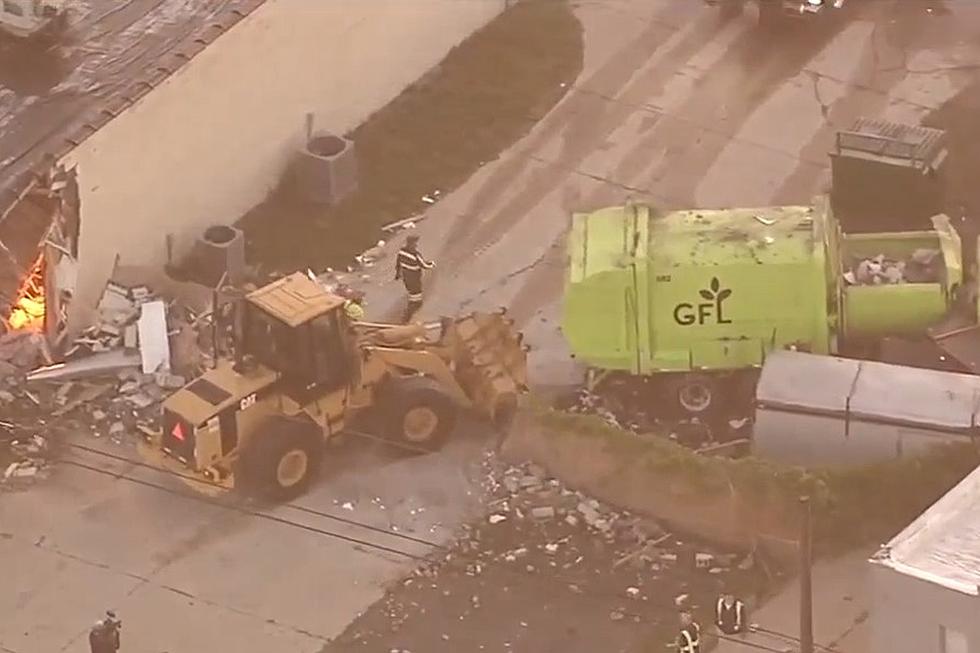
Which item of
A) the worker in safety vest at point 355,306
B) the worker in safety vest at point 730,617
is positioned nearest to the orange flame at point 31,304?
the worker in safety vest at point 355,306

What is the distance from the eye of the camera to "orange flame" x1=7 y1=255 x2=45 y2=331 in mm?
26469

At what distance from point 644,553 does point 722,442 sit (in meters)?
1.85

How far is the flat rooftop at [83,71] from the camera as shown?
88.3 ft

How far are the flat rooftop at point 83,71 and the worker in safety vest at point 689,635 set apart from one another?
→ 824 centimetres

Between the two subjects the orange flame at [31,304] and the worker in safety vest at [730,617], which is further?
the orange flame at [31,304]

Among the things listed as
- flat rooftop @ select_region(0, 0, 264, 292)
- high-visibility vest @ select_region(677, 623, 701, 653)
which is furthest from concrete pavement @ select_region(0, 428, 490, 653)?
flat rooftop @ select_region(0, 0, 264, 292)

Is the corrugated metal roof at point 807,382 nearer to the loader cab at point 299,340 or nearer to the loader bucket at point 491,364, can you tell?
the loader bucket at point 491,364

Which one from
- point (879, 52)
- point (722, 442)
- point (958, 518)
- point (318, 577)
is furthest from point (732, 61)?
point (958, 518)

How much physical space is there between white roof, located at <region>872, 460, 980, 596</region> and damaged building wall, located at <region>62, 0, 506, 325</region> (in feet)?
36.1

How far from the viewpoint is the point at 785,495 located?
23625 mm

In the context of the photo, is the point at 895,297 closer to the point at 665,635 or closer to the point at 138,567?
the point at 665,635

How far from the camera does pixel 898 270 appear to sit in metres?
26.0

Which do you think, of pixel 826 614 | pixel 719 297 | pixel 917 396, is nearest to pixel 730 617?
pixel 826 614

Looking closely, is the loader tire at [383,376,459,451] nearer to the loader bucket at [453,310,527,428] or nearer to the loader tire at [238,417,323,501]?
the loader bucket at [453,310,527,428]
